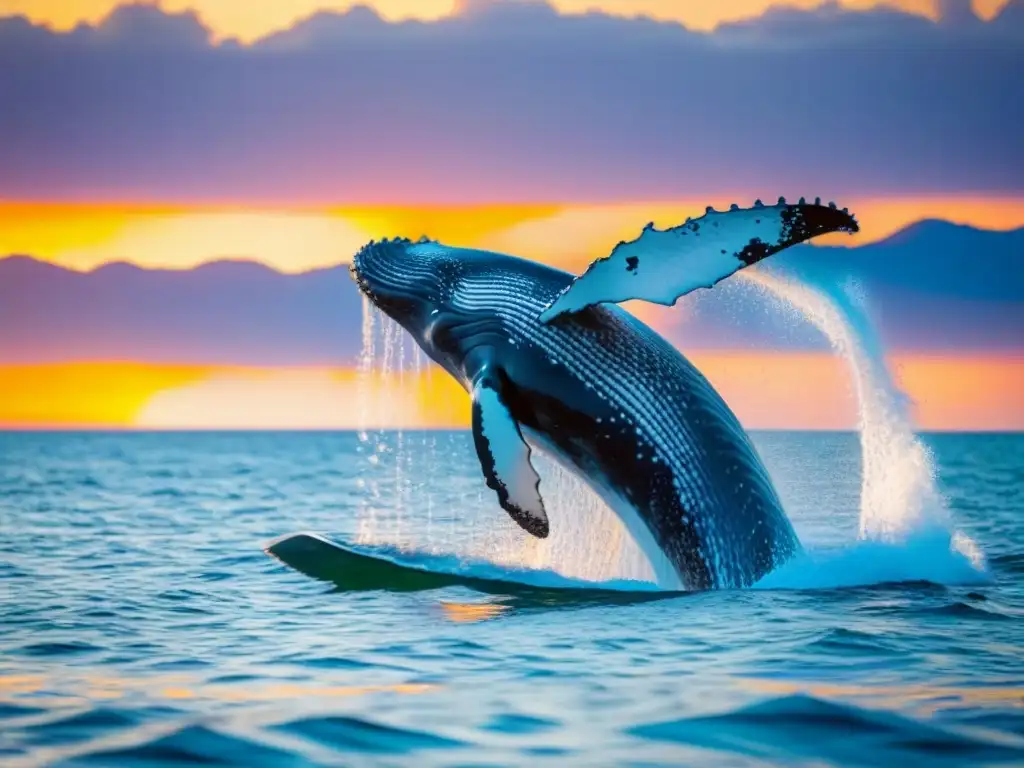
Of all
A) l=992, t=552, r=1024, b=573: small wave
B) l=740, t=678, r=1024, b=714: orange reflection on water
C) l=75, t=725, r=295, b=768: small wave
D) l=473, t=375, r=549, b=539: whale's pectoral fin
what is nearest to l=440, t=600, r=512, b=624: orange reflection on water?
l=473, t=375, r=549, b=539: whale's pectoral fin

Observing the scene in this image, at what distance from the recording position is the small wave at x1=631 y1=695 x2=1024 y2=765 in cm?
888

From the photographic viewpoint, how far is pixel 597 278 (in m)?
13.5

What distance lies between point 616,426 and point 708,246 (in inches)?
94.9

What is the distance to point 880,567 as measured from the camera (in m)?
16.0

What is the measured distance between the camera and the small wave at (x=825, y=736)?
29.1 feet

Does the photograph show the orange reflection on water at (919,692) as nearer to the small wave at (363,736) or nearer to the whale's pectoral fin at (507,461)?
the small wave at (363,736)

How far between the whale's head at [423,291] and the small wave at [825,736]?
6.15 m

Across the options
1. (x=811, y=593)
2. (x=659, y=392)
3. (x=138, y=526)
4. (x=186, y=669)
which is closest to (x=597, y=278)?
(x=659, y=392)

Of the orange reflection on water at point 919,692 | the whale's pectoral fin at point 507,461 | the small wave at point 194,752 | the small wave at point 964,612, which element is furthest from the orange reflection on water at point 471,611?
the small wave at point 194,752

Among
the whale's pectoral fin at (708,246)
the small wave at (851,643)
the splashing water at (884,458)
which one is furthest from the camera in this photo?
the splashing water at (884,458)

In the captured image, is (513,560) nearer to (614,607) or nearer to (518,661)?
(614,607)

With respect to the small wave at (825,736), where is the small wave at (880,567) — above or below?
above

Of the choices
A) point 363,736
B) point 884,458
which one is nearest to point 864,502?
point 884,458

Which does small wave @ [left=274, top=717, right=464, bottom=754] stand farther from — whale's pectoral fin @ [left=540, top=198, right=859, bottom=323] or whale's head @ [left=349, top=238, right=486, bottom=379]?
whale's head @ [left=349, top=238, right=486, bottom=379]
